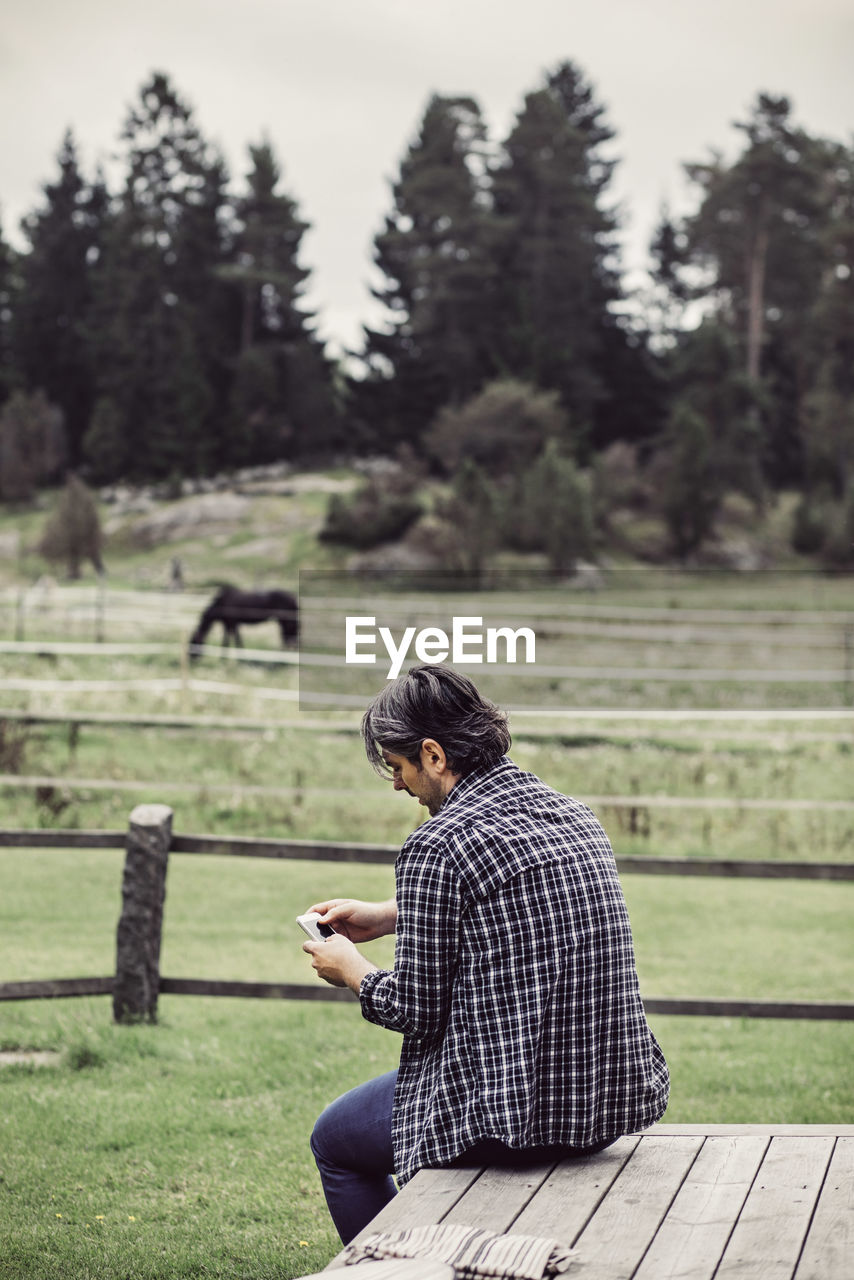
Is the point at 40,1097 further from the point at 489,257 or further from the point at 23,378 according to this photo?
the point at 23,378

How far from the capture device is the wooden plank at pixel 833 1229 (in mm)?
1999

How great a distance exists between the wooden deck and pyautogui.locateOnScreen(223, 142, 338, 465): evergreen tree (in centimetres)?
4966

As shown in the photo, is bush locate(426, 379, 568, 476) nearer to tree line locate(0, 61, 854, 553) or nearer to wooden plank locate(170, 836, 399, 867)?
tree line locate(0, 61, 854, 553)

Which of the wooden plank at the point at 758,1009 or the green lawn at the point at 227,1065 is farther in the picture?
the wooden plank at the point at 758,1009

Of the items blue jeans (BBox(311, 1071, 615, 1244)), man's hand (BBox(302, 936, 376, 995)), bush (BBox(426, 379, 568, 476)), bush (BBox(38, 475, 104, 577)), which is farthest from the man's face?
bush (BBox(426, 379, 568, 476))

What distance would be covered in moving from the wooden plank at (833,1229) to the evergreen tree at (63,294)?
188 ft

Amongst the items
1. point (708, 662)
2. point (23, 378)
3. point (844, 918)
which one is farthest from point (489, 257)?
point (844, 918)

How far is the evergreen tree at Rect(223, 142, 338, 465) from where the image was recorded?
5184cm

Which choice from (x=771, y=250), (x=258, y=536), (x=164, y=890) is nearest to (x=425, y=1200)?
(x=164, y=890)

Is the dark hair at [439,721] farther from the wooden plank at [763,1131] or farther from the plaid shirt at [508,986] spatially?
the wooden plank at [763,1131]

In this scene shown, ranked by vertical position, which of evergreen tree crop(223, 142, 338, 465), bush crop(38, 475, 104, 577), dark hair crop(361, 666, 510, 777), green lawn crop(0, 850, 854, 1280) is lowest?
green lawn crop(0, 850, 854, 1280)

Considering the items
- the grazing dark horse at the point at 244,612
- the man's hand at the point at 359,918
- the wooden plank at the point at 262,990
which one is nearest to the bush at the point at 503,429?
the grazing dark horse at the point at 244,612

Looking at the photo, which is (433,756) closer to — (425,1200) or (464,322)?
(425,1200)

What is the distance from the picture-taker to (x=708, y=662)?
21844mm
